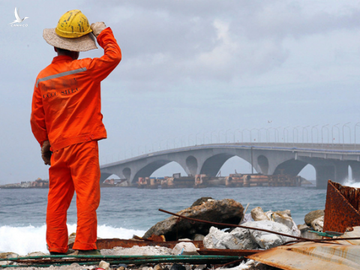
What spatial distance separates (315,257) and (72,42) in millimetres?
2253

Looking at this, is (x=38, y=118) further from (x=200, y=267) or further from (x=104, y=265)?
(x=200, y=267)

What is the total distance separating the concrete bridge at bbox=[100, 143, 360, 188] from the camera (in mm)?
40812

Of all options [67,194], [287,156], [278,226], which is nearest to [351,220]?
[278,226]

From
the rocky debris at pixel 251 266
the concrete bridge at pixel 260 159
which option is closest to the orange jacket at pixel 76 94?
the rocky debris at pixel 251 266

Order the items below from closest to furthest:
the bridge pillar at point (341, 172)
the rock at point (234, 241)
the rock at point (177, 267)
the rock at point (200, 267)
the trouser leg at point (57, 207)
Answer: the rock at point (177, 267) < the rock at point (200, 267) < the trouser leg at point (57, 207) < the rock at point (234, 241) < the bridge pillar at point (341, 172)

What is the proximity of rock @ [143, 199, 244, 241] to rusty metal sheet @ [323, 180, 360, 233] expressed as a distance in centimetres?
146

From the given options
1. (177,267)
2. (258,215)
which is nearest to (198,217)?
(258,215)

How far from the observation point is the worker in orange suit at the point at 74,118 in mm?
2721

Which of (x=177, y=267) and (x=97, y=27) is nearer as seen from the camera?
(x=177, y=267)

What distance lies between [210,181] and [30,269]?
2053 inches

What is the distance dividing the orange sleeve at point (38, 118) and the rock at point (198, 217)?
2077mm

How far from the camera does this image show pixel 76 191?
2.78m

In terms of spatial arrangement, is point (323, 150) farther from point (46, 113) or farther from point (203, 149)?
point (46, 113)

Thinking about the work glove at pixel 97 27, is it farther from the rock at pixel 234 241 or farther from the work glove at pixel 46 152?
the rock at pixel 234 241
